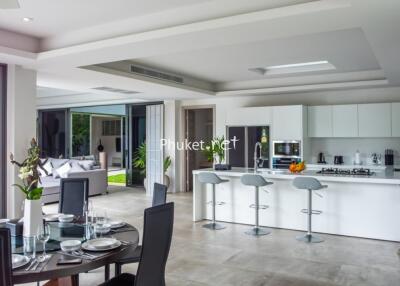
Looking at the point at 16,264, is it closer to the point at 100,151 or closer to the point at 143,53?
the point at 143,53

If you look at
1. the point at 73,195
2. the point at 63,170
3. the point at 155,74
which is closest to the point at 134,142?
the point at 63,170

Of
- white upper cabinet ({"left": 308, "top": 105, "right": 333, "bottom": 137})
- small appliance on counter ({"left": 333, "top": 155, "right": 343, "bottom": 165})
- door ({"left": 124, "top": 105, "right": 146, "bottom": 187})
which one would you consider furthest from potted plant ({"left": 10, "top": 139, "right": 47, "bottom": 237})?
door ({"left": 124, "top": 105, "right": 146, "bottom": 187})

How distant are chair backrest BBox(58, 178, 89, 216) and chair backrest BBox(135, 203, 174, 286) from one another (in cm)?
185

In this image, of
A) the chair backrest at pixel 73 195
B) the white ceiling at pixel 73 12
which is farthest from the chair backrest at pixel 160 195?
the white ceiling at pixel 73 12

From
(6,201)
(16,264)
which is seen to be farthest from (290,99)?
(16,264)

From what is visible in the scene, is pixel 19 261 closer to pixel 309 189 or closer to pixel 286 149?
pixel 309 189

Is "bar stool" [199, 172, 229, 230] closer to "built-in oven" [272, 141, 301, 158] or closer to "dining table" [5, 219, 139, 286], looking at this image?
"built-in oven" [272, 141, 301, 158]

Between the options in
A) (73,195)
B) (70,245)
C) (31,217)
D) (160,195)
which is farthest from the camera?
(73,195)

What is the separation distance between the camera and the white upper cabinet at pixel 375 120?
281 inches

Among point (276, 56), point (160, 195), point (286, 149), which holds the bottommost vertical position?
point (160, 195)

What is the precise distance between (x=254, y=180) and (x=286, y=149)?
260cm

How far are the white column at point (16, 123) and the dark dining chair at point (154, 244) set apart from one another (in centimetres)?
334

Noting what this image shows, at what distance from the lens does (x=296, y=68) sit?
7164mm

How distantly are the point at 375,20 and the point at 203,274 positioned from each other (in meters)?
3.10
